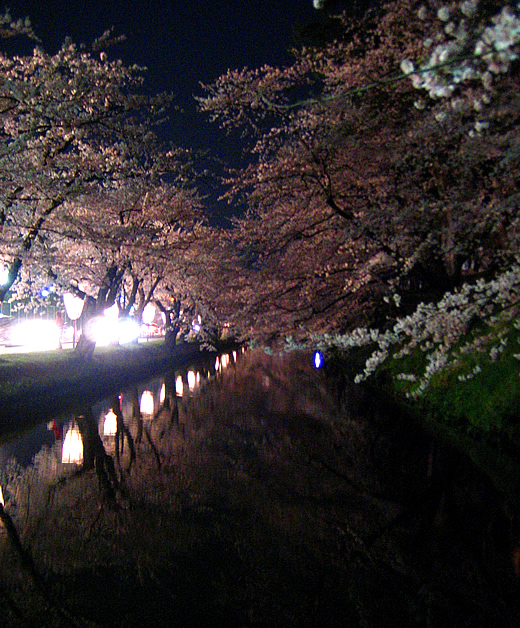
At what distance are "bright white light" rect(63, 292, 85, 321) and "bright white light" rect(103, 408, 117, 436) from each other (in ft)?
44.1

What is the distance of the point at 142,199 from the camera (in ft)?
72.0

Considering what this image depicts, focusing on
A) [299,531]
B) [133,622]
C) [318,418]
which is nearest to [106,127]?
[318,418]

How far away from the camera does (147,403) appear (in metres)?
16.3

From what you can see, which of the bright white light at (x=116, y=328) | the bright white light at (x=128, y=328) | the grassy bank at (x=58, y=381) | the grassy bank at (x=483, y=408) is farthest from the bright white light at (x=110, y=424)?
the bright white light at (x=128, y=328)

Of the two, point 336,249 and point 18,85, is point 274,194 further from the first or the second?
point 18,85

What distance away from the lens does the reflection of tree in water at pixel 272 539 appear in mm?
3867

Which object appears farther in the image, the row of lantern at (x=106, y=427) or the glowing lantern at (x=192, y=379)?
the glowing lantern at (x=192, y=379)

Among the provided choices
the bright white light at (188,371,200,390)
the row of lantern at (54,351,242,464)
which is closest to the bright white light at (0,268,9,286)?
the row of lantern at (54,351,242,464)

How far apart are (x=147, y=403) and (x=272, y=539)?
11.7 m

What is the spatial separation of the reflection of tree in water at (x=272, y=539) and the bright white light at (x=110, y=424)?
3.53ft

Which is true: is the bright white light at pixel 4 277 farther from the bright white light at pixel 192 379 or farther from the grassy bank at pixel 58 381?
the bright white light at pixel 192 379

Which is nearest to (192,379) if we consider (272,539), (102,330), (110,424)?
(110,424)

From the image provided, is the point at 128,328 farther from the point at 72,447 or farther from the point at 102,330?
the point at 72,447

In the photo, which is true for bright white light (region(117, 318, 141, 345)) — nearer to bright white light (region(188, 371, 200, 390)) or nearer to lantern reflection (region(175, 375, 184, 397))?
bright white light (region(188, 371, 200, 390))
